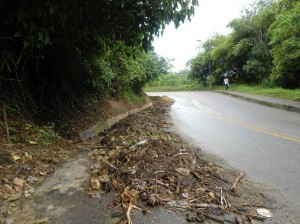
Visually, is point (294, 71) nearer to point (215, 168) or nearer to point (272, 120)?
point (272, 120)

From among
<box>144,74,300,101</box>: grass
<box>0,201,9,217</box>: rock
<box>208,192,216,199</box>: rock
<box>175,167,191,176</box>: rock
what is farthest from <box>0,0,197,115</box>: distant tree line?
<box>144,74,300,101</box>: grass

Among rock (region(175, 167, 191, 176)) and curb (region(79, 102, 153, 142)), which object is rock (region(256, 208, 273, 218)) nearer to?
rock (region(175, 167, 191, 176))

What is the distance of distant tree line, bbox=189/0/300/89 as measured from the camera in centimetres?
1678

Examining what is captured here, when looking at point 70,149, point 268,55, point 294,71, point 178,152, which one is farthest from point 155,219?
point 268,55

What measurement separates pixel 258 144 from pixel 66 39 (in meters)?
5.60

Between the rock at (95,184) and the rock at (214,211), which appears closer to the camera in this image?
the rock at (214,211)

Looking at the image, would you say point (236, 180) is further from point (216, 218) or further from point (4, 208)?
point (4, 208)

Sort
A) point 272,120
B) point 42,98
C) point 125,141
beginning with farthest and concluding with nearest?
point 272,120
point 42,98
point 125,141

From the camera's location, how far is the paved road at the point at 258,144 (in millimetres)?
5301

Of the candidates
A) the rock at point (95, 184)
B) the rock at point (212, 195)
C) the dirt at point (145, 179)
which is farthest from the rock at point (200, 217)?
the rock at point (95, 184)

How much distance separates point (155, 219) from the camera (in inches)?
153

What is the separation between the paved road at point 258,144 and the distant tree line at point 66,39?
126 inches

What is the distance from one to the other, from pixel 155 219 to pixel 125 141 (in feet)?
11.8

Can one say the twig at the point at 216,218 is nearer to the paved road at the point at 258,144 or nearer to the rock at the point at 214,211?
the rock at the point at 214,211
